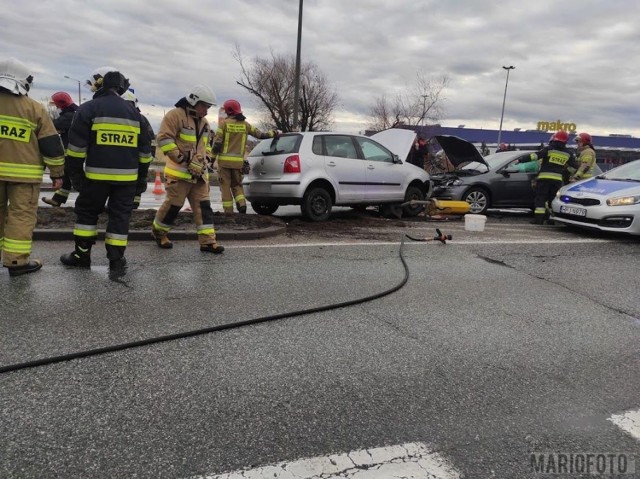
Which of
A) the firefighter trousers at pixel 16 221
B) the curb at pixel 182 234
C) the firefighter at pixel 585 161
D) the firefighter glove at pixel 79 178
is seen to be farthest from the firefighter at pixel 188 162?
the firefighter at pixel 585 161

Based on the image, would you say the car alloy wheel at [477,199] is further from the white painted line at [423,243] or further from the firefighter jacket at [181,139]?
the firefighter jacket at [181,139]

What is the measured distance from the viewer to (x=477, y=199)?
1077cm

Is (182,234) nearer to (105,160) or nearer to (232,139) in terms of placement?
(105,160)

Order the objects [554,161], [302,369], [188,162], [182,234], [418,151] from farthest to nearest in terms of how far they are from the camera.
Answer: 1. [418,151]
2. [554,161]
3. [182,234]
4. [188,162]
5. [302,369]

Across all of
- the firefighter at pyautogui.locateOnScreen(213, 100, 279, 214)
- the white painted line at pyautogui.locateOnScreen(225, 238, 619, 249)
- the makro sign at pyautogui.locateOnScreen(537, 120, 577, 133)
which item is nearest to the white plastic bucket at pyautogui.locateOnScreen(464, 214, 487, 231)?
the white painted line at pyautogui.locateOnScreen(225, 238, 619, 249)

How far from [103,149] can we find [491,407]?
4163 millimetres

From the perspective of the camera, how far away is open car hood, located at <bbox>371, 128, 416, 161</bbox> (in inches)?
400

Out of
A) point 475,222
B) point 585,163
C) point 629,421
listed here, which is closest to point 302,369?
point 629,421

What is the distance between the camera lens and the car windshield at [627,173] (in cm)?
865

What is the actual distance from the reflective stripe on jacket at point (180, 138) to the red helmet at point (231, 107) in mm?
2373

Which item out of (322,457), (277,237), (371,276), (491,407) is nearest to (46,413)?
(322,457)

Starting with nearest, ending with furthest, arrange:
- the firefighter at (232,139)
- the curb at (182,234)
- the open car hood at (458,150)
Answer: the curb at (182,234), the firefighter at (232,139), the open car hood at (458,150)

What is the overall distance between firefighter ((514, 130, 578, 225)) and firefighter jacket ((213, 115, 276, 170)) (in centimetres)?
543

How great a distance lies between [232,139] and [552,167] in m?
6.16
